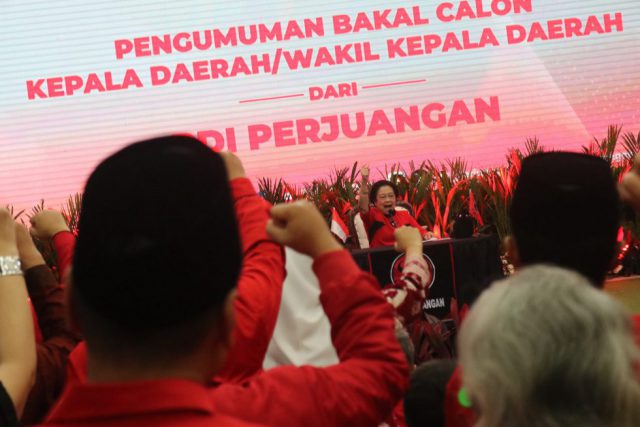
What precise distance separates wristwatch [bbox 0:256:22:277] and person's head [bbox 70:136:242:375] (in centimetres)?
48

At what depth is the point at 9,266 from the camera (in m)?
1.25

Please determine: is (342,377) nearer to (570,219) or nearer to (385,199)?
(570,219)

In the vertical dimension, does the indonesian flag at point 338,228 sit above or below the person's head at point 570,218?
below

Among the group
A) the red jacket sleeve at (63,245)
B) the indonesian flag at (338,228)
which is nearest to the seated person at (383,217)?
the indonesian flag at (338,228)

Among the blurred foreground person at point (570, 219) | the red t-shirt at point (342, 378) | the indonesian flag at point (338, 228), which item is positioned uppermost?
the blurred foreground person at point (570, 219)

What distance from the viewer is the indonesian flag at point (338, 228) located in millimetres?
6621

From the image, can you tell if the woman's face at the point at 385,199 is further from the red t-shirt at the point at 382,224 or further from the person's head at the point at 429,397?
the person's head at the point at 429,397

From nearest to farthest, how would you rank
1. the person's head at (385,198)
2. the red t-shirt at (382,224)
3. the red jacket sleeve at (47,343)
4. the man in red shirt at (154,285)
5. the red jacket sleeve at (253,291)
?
the man in red shirt at (154,285)
the red jacket sleeve at (253,291)
the red jacket sleeve at (47,343)
the red t-shirt at (382,224)
the person's head at (385,198)

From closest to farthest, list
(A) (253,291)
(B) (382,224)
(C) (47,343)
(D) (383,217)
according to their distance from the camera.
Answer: (A) (253,291) → (C) (47,343) → (B) (382,224) → (D) (383,217)

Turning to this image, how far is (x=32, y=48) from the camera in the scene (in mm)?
8305

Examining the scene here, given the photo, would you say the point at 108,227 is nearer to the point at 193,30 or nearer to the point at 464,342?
the point at 464,342

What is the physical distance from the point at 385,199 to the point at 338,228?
0.41m

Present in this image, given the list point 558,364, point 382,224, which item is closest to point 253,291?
point 558,364

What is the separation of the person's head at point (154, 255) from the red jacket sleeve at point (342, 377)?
0.19m
